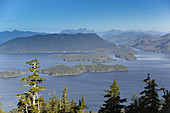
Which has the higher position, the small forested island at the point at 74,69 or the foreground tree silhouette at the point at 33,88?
the foreground tree silhouette at the point at 33,88

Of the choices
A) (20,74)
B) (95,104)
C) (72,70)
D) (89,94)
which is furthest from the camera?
(72,70)

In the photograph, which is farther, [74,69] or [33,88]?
[74,69]

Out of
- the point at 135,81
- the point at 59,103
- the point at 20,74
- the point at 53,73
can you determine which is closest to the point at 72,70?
the point at 53,73

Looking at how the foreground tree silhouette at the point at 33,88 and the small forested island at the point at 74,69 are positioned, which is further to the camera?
the small forested island at the point at 74,69

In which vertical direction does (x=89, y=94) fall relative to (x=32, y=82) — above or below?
below

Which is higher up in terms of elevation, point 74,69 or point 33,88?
point 33,88

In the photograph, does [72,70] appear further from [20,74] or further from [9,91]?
[9,91]

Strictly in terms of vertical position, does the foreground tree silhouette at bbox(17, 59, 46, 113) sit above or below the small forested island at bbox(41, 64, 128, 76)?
above

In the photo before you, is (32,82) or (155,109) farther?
(155,109)

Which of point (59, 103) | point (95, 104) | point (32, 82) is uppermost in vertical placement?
point (32, 82)

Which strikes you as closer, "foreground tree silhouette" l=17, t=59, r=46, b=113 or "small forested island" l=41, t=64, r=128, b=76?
"foreground tree silhouette" l=17, t=59, r=46, b=113

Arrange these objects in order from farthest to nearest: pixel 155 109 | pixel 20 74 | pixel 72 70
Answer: pixel 72 70, pixel 20 74, pixel 155 109
